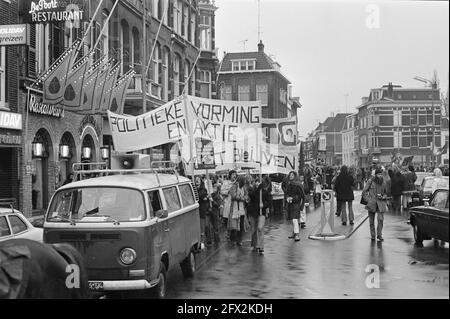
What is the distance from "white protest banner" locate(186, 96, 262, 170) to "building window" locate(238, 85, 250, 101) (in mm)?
1303

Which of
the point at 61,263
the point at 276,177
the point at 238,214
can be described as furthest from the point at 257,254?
the point at 276,177

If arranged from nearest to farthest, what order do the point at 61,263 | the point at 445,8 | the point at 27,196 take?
the point at 445,8 < the point at 61,263 < the point at 27,196

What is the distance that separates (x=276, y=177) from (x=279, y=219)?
3418mm

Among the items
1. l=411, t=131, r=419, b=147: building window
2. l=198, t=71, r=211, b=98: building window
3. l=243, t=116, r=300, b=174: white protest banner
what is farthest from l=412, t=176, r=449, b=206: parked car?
l=198, t=71, r=211, b=98: building window

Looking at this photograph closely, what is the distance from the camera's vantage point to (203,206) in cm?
1235

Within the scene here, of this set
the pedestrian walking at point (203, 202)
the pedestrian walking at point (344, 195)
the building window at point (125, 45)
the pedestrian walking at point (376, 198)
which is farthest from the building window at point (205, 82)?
the building window at point (125, 45)

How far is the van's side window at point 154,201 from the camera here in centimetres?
677

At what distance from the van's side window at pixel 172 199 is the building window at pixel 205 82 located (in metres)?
1.27

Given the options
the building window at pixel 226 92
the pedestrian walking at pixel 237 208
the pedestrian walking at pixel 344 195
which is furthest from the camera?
the pedestrian walking at pixel 344 195

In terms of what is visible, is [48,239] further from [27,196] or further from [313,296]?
[27,196]

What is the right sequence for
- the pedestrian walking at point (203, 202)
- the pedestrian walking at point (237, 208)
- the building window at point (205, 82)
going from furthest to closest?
the pedestrian walking at point (237, 208) → the pedestrian walking at point (203, 202) → the building window at point (205, 82)

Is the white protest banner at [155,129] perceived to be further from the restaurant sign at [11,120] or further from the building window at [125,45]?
the building window at [125,45]

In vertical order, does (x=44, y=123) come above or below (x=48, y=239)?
above

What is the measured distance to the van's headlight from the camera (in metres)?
5.79
